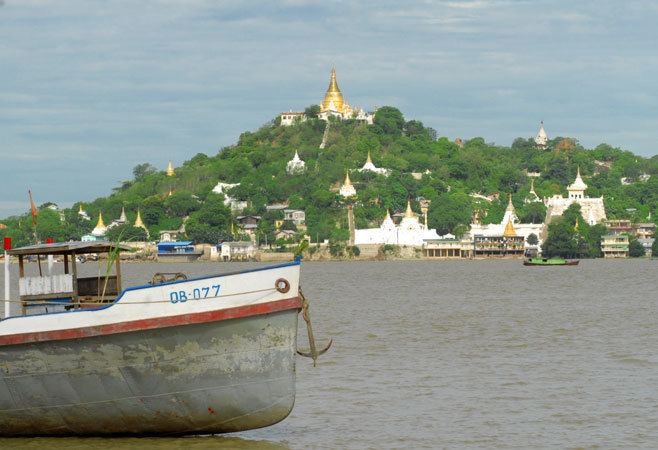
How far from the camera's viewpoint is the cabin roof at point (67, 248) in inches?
842

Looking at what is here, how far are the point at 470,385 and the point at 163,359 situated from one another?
30.0 ft

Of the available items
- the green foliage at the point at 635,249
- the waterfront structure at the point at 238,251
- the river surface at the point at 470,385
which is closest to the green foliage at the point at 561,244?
the green foliage at the point at 635,249

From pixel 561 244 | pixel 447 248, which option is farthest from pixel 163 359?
pixel 447 248

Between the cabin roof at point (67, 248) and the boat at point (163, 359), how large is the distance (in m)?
1.37

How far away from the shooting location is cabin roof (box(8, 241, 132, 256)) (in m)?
21.4

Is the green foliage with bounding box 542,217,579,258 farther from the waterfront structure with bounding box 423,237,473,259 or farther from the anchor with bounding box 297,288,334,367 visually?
the anchor with bounding box 297,288,334,367

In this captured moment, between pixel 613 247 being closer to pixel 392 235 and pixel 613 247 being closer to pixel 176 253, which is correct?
pixel 392 235

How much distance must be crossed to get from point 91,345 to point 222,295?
7.05 feet

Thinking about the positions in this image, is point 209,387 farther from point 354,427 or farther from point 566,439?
point 566,439

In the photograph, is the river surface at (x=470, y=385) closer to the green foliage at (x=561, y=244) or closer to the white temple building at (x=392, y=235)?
the green foliage at (x=561, y=244)

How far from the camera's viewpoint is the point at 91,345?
791 inches

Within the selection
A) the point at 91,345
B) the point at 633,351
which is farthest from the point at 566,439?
the point at 633,351

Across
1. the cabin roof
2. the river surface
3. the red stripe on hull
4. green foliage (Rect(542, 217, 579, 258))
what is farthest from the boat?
green foliage (Rect(542, 217, 579, 258))

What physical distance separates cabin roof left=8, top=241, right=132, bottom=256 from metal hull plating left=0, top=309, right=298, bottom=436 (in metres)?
1.80
